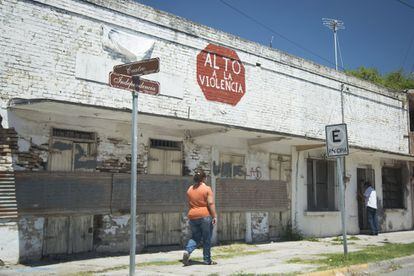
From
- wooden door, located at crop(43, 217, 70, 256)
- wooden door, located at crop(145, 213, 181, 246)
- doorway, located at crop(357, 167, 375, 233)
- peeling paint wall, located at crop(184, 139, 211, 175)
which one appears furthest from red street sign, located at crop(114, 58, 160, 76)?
doorway, located at crop(357, 167, 375, 233)

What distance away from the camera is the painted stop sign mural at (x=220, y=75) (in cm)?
1312

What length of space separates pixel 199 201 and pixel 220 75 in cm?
545

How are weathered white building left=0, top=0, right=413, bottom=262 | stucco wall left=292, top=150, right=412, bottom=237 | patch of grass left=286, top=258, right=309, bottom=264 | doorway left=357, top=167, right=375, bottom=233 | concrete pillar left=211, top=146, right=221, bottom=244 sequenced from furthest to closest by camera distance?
1. doorway left=357, top=167, right=375, bottom=233
2. stucco wall left=292, top=150, right=412, bottom=237
3. concrete pillar left=211, top=146, right=221, bottom=244
4. patch of grass left=286, top=258, right=309, bottom=264
5. weathered white building left=0, top=0, right=413, bottom=262

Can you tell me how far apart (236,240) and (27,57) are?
7376 millimetres

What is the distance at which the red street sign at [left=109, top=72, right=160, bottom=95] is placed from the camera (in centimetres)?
640

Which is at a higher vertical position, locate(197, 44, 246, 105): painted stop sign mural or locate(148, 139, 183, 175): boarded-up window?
locate(197, 44, 246, 105): painted stop sign mural

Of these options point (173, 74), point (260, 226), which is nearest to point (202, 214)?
point (173, 74)

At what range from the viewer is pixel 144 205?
1109 centimetres

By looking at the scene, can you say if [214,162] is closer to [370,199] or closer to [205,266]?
[205,266]

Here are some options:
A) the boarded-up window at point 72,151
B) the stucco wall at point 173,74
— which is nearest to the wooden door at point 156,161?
the stucco wall at point 173,74

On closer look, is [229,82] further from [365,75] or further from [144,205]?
[365,75]

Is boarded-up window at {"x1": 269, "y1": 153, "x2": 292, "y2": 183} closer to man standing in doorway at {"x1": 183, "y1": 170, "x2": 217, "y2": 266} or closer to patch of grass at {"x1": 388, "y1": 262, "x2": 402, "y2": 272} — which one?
patch of grass at {"x1": 388, "y1": 262, "x2": 402, "y2": 272}

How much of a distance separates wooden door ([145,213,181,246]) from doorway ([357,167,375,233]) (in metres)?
8.78

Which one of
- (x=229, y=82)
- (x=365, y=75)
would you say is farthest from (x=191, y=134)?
(x=365, y=75)
